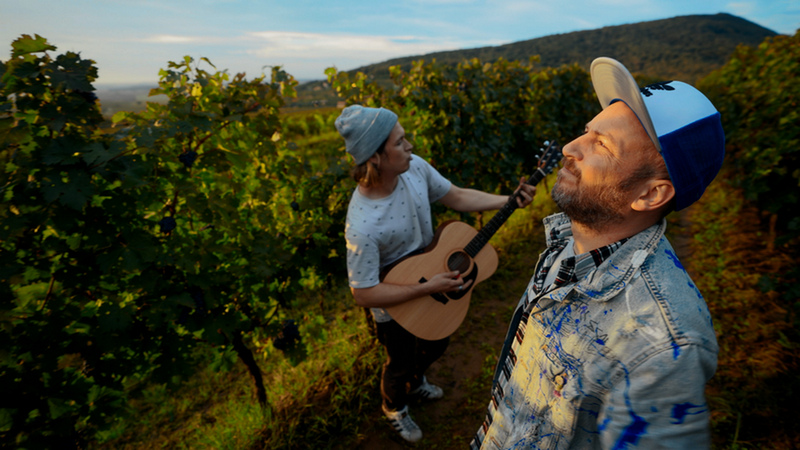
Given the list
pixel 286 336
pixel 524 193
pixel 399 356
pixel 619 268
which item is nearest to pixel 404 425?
pixel 399 356

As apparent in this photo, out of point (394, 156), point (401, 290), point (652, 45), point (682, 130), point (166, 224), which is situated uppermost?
point (652, 45)

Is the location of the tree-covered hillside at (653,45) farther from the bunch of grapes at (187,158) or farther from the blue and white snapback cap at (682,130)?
the blue and white snapback cap at (682,130)

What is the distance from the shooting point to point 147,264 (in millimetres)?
1947

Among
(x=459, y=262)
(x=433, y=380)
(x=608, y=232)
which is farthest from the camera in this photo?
(x=433, y=380)

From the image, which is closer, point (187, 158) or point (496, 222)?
point (187, 158)

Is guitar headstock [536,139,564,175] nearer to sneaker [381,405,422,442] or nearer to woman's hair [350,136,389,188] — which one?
woman's hair [350,136,389,188]

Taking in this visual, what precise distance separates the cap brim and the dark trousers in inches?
72.4

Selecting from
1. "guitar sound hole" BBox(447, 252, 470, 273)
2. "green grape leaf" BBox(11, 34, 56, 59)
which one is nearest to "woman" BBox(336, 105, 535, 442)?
"guitar sound hole" BBox(447, 252, 470, 273)

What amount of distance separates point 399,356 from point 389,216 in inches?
43.2

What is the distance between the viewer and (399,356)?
2621 mm

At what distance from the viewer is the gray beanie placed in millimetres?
2096

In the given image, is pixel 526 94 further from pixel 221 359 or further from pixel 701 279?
pixel 221 359

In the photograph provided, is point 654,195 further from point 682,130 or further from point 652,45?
point 652,45

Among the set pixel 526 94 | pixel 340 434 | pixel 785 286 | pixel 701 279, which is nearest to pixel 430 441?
pixel 340 434
